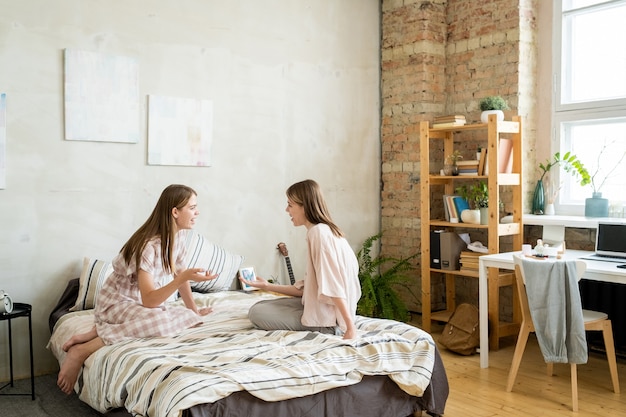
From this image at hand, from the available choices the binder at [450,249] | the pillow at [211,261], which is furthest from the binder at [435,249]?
the pillow at [211,261]

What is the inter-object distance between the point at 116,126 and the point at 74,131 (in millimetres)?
286

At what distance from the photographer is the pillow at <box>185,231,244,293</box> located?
4918 millimetres

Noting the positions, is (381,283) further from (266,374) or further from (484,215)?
(266,374)

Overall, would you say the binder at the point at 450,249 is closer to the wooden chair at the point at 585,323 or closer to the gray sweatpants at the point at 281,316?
the wooden chair at the point at 585,323

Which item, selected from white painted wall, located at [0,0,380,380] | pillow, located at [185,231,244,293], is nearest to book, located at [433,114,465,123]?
white painted wall, located at [0,0,380,380]

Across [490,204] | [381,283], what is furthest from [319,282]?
[381,283]

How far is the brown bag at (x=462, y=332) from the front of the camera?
16.1 ft

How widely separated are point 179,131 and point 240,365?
2365 millimetres

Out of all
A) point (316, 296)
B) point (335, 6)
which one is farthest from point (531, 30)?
point (316, 296)

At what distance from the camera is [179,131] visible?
497 cm

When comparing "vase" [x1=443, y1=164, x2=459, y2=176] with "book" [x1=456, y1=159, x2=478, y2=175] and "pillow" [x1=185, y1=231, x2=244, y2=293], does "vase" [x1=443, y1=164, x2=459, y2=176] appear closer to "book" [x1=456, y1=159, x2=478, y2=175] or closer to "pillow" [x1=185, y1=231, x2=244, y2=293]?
"book" [x1=456, y1=159, x2=478, y2=175]

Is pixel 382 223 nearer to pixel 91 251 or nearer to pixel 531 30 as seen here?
pixel 531 30

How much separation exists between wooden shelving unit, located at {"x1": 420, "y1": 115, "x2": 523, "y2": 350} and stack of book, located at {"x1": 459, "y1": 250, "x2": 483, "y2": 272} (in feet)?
0.15

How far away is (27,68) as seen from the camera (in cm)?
434
